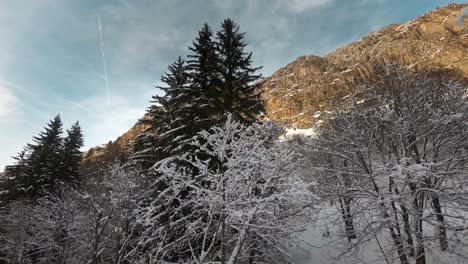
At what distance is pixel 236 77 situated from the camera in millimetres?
18078

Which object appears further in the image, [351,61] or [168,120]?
[351,61]

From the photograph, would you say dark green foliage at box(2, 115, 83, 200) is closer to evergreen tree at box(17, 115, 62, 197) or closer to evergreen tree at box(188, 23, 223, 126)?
evergreen tree at box(17, 115, 62, 197)

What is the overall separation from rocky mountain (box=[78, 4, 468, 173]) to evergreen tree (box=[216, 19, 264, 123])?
88.8 metres

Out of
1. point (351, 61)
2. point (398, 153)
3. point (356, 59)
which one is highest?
point (356, 59)

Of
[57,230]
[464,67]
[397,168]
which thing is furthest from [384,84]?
[464,67]

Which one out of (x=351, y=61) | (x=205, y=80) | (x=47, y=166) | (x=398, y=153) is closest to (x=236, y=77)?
(x=205, y=80)

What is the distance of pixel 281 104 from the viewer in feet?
429

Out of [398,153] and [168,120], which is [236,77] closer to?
[168,120]

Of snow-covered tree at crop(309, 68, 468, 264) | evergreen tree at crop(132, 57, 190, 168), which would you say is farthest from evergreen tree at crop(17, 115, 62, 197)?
snow-covered tree at crop(309, 68, 468, 264)

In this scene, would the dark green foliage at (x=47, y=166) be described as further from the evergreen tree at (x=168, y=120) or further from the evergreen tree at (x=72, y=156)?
the evergreen tree at (x=168, y=120)

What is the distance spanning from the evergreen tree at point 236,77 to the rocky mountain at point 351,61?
88801 millimetres

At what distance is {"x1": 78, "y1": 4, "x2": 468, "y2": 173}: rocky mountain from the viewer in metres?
118

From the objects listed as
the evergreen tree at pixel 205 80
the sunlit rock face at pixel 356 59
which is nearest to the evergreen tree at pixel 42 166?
the evergreen tree at pixel 205 80

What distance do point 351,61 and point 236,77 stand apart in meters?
151
